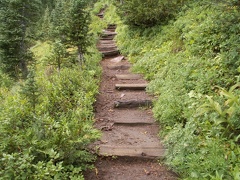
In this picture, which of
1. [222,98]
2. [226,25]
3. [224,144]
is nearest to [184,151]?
[224,144]

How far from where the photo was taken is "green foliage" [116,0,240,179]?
3.52m

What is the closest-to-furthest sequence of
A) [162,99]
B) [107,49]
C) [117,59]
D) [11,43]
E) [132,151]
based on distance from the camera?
1. [132,151]
2. [162,99]
3. [117,59]
4. [107,49]
5. [11,43]

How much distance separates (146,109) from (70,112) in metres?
2.46

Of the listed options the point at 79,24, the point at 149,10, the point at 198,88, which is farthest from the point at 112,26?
the point at 198,88

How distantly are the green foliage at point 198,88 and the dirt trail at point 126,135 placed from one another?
0.31m

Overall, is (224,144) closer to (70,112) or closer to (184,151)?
(184,151)

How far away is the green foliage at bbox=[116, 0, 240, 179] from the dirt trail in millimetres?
307

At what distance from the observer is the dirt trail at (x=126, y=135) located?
416 centimetres

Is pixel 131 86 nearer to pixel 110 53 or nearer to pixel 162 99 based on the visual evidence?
pixel 162 99

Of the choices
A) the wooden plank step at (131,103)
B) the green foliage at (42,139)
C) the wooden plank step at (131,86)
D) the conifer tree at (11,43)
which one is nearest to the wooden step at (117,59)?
the wooden plank step at (131,86)

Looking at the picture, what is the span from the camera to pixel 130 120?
5.83 metres

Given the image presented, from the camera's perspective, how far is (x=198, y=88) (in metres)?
5.05

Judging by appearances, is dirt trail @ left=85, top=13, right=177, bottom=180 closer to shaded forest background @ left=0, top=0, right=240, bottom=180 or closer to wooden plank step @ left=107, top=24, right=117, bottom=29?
shaded forest background @ left=0, top=0, right=240, bottom=180

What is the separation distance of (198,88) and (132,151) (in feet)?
6.48
